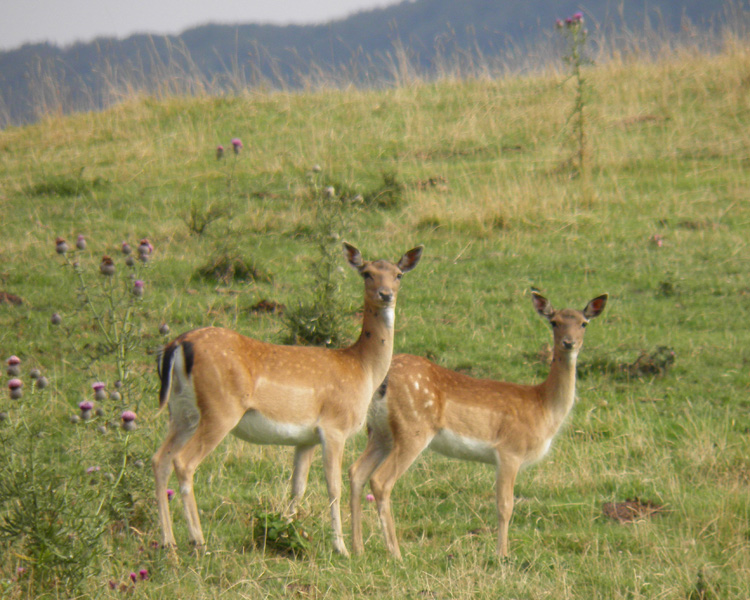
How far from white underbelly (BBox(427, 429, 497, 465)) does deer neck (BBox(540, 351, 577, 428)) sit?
517 millimetres

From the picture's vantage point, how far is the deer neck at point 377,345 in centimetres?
610

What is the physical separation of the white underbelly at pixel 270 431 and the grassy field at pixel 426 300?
41cm

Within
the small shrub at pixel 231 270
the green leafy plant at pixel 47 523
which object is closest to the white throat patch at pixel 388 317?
the green leafy plant at pixel 47 523

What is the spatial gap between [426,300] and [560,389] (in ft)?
12.4

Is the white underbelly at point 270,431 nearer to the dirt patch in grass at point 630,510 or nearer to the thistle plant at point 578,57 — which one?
the dirt patch in grass at point 630,510

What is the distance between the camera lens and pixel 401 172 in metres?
14.0

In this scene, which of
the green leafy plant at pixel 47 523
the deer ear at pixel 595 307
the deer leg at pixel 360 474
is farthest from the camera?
the deer ear at pixel 595 307

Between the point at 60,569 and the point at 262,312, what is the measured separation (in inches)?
207

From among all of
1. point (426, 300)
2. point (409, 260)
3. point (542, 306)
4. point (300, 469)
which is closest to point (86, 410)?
point (300, 469)

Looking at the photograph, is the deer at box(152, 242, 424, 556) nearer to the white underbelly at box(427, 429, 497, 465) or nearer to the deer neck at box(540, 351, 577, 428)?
the white underbelly at box(427, 429, 497, 465)

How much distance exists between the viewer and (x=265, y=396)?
5535 millimetres

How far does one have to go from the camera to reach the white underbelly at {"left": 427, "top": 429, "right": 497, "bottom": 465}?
6.20m

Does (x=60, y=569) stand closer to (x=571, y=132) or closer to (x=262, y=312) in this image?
(x=262, y=312)

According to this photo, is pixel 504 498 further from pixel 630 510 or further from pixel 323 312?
pixel 323 312
